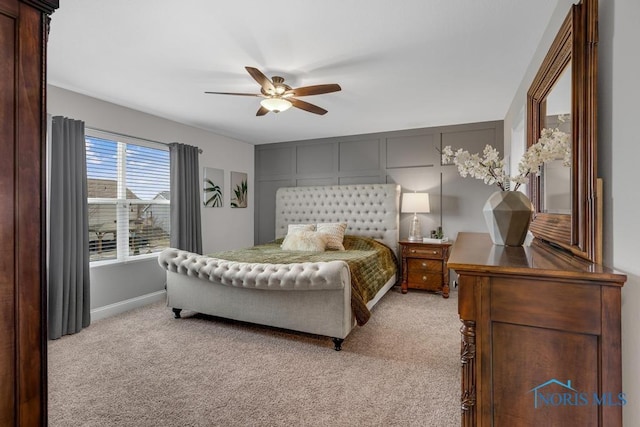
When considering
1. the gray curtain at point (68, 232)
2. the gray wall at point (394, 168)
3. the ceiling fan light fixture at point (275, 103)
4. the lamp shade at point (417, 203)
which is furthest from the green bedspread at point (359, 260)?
the ceiling fan light fixture at point (275, 103)

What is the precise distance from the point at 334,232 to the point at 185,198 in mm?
2151

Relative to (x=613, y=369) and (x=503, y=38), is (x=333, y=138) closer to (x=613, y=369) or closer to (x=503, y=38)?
(x=503, y=38)

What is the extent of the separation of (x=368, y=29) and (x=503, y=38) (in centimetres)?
97

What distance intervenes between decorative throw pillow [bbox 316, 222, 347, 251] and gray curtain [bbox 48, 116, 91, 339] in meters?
2.83

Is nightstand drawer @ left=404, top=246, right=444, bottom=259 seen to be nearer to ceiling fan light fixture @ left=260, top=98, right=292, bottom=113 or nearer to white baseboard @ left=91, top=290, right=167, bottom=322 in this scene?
ceiling fan light fixture @ left=260, top=98, right=292, bottom=113

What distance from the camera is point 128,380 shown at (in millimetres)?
2262

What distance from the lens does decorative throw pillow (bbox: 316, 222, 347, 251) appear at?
4391 millimetres

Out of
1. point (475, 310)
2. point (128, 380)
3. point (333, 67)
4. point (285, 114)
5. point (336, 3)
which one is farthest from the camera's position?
point (285, 114)

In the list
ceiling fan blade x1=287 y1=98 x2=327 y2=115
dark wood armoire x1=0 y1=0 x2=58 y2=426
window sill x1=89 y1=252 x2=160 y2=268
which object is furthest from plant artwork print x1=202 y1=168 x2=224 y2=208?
dark wood armoire x1=0 y1=0 x2=58 y2=426

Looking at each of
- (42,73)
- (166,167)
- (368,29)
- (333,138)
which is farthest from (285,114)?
(42,73)

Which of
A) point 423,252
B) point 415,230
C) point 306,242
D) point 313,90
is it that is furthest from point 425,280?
point 313,90

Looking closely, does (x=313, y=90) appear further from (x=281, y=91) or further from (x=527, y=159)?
(x=527, y=159)

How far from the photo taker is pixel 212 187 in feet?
16.4

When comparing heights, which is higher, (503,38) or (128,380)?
(503,38)
